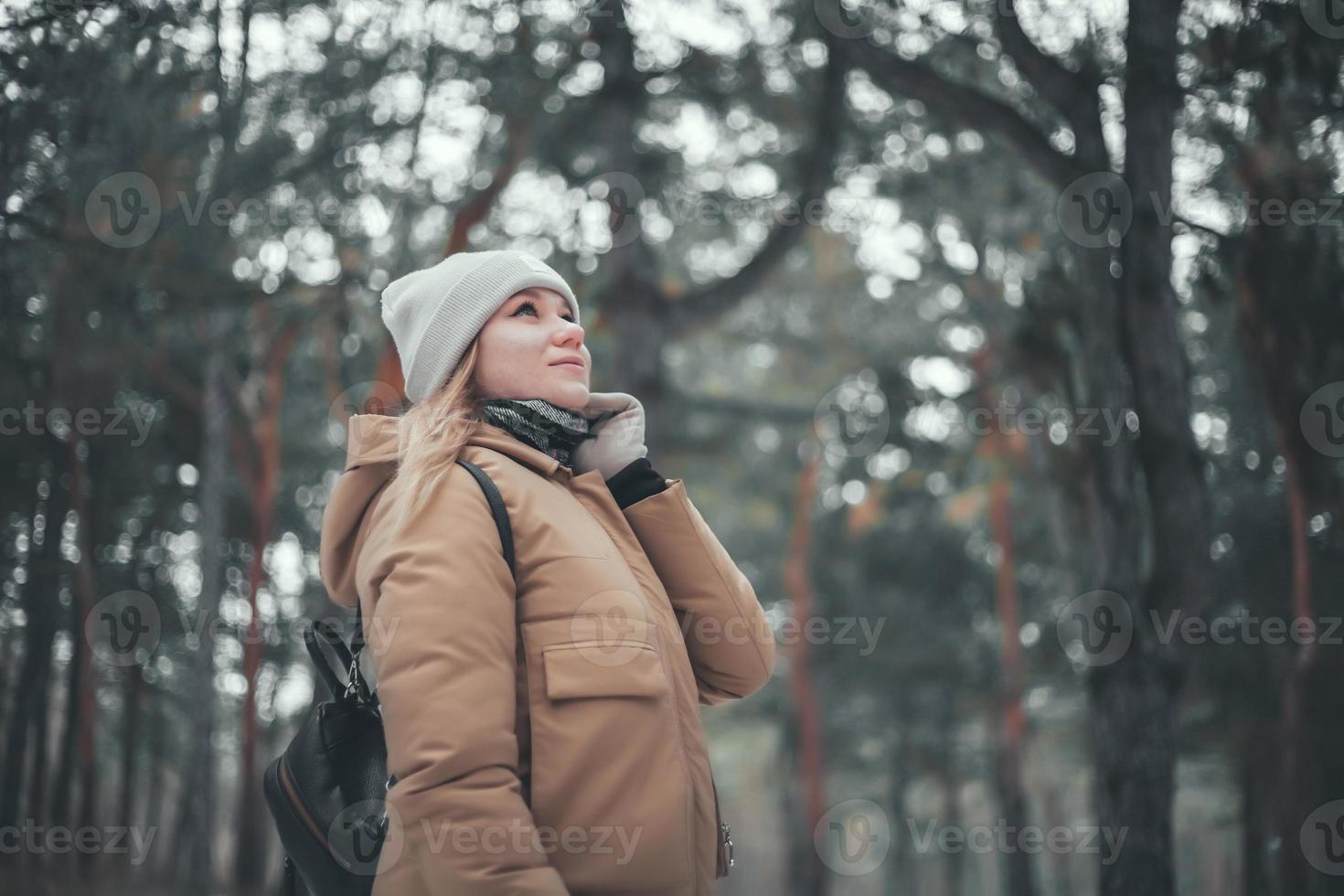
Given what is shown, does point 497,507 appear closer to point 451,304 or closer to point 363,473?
point 363,473

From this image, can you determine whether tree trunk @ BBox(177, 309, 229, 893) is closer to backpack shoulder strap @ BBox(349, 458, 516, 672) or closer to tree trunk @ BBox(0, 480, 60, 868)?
tree trunk @ BBox(0, 480, 60, 868)

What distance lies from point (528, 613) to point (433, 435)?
43 centimetres

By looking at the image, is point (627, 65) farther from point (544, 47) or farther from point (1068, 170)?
point (1068, 170)

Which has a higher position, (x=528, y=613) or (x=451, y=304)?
(x=451, y=304)

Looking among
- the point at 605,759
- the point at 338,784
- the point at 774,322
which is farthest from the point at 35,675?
the point at 774,322

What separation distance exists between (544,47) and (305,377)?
23.3 feet

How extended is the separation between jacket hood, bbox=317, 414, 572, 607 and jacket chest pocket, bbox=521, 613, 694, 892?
39cm

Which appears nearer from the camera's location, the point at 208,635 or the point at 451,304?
the point at 451,304

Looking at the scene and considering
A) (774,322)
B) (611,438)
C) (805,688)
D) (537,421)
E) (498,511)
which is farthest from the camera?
(805,688)

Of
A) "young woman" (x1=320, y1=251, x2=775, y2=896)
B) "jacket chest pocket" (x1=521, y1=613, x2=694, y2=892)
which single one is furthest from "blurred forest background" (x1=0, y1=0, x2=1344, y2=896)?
"jacket chest pocket" (x1=521, y1=613, x2=694, y2=892)

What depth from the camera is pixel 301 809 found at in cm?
204

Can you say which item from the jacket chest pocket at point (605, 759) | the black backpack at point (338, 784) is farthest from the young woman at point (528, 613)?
the black backpack at point (338, 784)

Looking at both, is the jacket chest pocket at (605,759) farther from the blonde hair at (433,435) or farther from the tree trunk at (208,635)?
the tree trunk at (208,635)

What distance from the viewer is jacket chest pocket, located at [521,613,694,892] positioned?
73.6 inches
